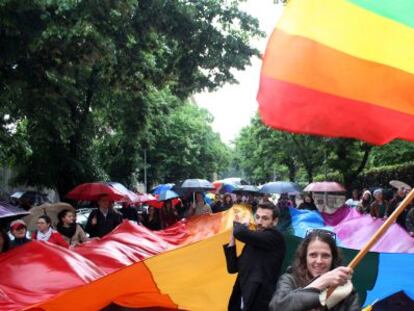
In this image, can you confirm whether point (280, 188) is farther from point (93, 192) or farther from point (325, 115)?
point (325, 115)

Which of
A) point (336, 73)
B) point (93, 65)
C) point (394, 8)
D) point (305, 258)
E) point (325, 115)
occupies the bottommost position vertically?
point (305, 258)

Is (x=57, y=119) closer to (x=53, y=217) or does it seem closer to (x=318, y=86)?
(x=53, y=217)

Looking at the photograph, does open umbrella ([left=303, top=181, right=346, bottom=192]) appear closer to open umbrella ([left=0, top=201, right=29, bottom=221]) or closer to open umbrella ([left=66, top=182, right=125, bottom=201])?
open umbrella ([left=66, top=182, right=125, bottom=201])

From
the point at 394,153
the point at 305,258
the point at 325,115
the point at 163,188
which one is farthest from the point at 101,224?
the point at 394,153

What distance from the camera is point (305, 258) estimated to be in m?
3.38

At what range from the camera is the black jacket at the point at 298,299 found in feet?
9.31

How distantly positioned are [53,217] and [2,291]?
20.9 feet

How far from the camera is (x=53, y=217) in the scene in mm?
12398

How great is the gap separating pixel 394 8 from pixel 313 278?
1999mm

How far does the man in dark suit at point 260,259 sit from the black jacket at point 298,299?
1.63m

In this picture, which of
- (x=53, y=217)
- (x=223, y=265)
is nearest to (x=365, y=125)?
(x=223, y=265)

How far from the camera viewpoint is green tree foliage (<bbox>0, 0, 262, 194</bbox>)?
10508 mm

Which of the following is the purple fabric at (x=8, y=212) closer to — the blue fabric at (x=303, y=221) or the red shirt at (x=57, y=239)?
the red shirt at (x=57, y=239)

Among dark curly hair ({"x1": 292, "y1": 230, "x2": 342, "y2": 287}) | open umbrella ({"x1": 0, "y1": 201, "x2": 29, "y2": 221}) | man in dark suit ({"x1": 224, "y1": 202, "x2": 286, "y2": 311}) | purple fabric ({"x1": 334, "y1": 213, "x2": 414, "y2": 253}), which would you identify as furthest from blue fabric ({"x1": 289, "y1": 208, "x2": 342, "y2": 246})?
dark curly hair ({"x1": 292, "y1": 230, "x2": 342, "y2": 287})
